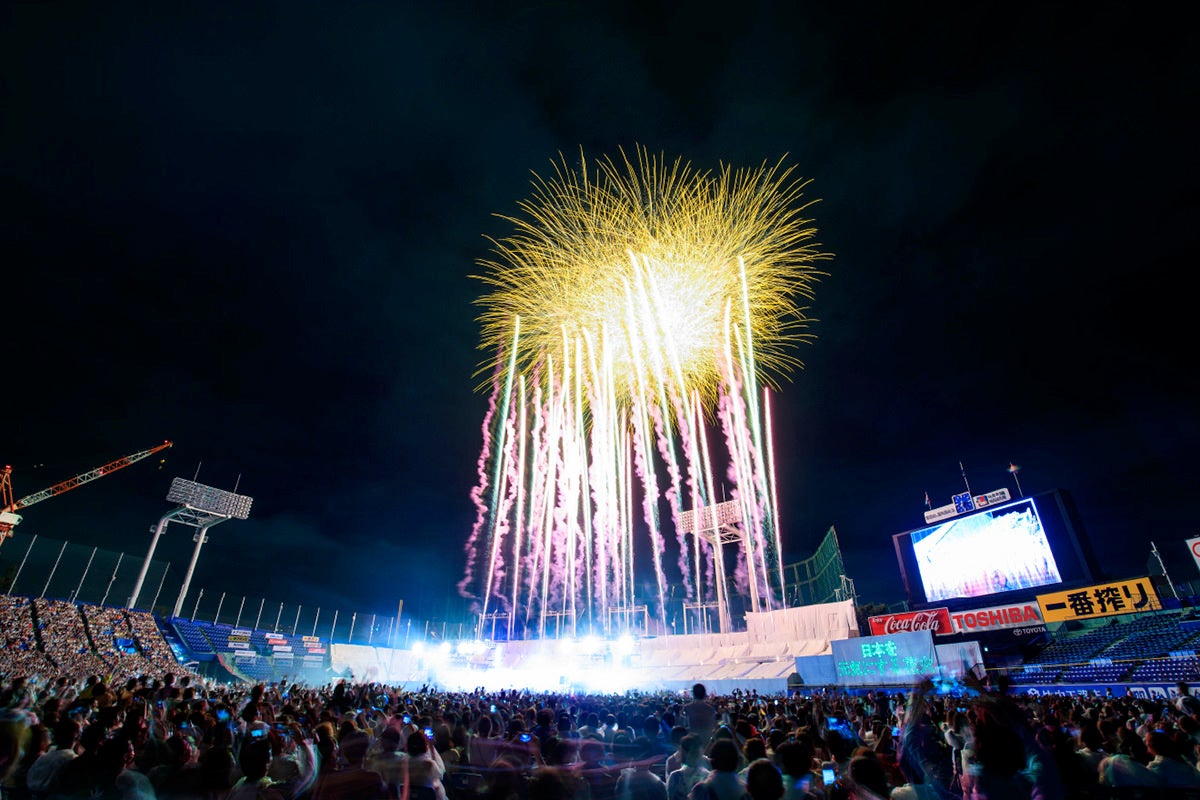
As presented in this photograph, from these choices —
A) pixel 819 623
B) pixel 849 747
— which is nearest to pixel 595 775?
pixel 849 747

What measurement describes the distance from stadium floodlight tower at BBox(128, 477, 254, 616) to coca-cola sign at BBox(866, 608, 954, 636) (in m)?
64.5

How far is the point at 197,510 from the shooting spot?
2227 inches

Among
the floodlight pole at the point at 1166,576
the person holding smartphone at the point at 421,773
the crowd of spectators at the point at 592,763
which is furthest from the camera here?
the floodlight pole at the point at 1166,576

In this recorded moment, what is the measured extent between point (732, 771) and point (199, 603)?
6877 cm

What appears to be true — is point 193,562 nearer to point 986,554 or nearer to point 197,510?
point 197,510

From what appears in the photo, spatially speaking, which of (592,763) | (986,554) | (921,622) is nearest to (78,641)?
(592,763)

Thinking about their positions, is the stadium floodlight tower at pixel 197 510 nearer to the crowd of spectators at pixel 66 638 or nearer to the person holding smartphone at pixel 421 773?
the crowd of spectators at pixel 66 638

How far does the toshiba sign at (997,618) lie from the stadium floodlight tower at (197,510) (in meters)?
69.3

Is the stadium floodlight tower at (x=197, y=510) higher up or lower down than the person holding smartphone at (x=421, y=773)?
higher up

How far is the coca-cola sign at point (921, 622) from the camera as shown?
109 feet

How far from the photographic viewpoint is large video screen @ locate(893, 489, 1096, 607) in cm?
3216

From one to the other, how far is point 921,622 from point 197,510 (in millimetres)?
68949

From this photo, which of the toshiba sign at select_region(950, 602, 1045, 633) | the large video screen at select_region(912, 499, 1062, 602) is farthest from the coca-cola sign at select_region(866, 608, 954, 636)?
the large video screen at select_region(912, 499, 1062, 602)

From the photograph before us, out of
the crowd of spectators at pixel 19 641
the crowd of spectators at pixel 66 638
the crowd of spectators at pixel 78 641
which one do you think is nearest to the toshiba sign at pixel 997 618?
the crowd of spectators at pixel 78 641
